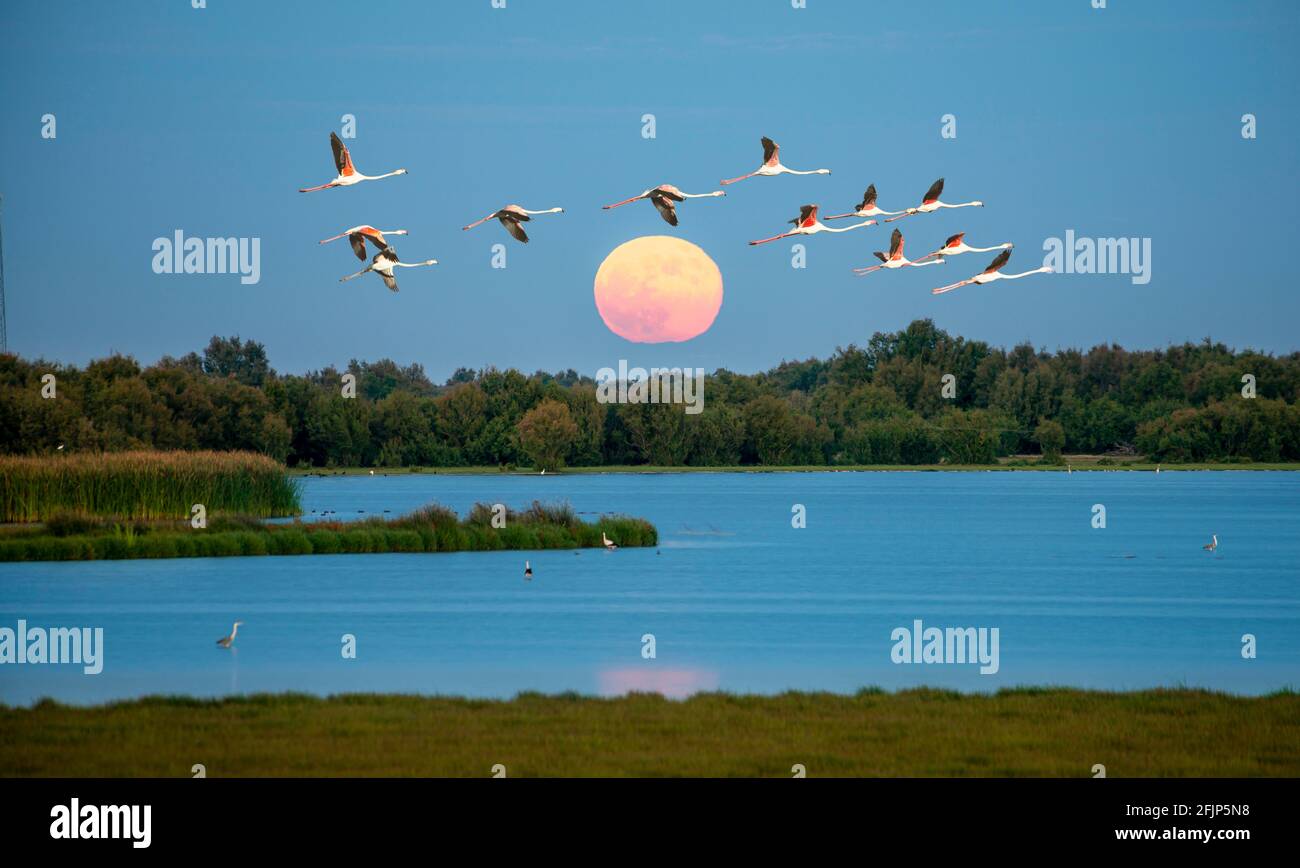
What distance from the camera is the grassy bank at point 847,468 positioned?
125812 mm

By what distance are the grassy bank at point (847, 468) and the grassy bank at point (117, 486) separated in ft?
219

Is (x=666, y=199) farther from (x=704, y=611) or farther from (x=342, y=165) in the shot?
(x=704, y=611)

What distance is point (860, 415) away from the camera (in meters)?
143

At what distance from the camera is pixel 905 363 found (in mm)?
154750

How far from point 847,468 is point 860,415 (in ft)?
17.8

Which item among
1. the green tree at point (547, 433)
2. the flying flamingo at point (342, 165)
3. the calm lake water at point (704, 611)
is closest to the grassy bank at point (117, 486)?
the calm lake water at point (704, 611)

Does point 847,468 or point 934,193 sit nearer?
point 934,193

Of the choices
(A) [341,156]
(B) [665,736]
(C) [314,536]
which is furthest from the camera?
(C) [314,536]

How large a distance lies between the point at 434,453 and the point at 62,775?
11596cm

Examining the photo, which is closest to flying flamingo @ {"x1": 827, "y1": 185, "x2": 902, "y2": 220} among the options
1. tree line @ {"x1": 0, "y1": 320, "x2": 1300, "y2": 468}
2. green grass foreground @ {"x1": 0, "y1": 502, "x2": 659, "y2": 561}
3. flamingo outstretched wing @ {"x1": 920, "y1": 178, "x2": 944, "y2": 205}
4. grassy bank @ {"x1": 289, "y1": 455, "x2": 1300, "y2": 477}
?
flamingo outstretched wing @ {"x1": 920, "y1": 178, "x2": 944, "y2": 205}

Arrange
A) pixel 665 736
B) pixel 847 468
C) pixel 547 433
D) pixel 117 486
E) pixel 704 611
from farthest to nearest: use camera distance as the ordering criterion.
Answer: pixel 847 468 → pixel 547 433 → pixel 117 486 → pixel 704 611 → pixel 665 736

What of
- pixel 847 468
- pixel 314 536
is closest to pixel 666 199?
pixel 314 536

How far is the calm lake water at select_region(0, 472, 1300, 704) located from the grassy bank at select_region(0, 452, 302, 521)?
5177 mm

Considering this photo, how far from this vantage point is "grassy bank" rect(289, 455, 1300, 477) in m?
126
